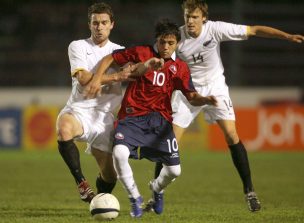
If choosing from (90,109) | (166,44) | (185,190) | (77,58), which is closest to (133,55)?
(166,44)

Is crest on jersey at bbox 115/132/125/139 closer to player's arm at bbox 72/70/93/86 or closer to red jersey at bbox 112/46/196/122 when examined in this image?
red jersey at bbox 112/46/196/122

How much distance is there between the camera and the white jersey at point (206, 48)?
31.2 ft

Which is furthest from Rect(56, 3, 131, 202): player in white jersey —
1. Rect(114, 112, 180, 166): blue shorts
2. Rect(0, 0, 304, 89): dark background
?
Rect(0, 0, 304, 89): dark background

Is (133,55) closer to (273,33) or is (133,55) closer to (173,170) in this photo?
(173,170)

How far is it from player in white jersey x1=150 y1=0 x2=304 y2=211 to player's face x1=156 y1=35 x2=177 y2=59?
1.16m

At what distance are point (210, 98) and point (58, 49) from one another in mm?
13816

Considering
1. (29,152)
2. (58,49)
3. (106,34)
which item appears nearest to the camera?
(106,34)

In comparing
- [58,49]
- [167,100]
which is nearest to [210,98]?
[167,100]

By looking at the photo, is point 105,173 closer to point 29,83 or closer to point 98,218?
point 98,218

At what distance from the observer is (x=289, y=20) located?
2186 cm

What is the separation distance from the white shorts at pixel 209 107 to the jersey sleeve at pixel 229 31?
526 mm

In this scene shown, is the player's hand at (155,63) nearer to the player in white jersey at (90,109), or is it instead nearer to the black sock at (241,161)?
the player in white jersey at (90,109)

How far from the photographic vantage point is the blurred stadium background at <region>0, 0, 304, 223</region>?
1230cm

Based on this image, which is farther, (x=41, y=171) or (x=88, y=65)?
(x=41, y=171)
